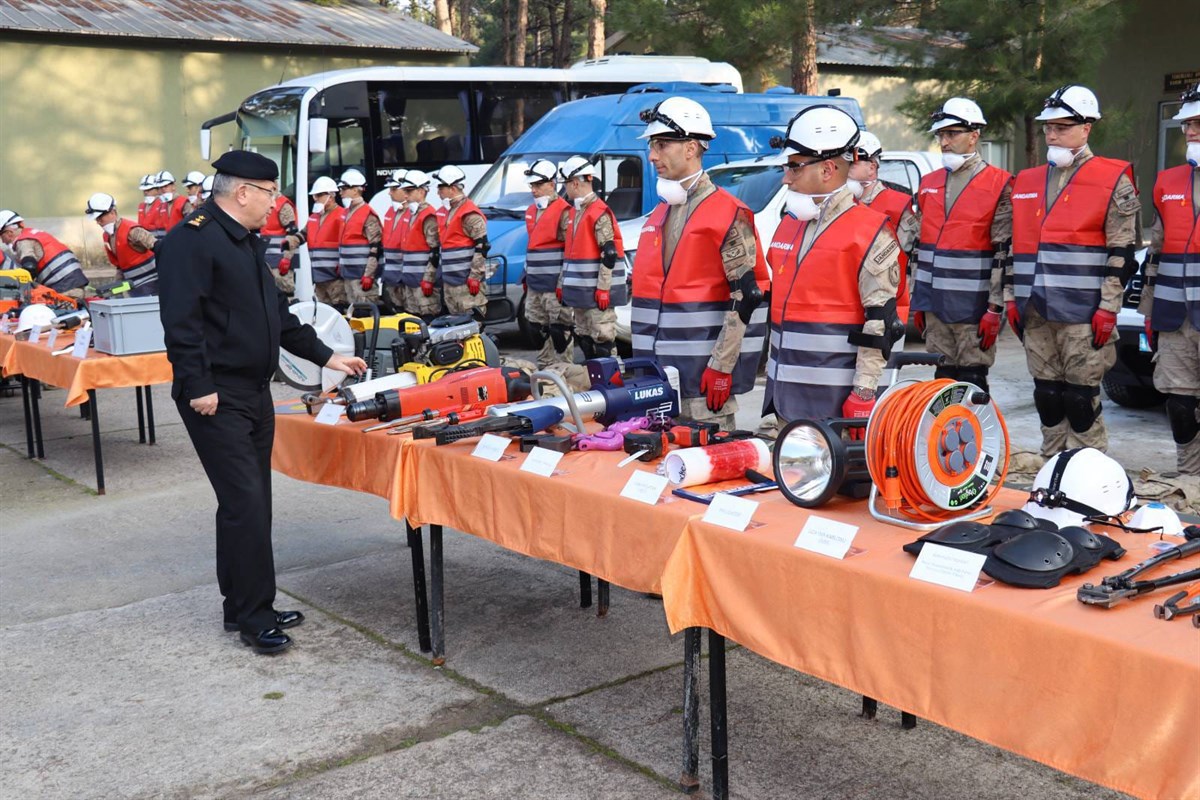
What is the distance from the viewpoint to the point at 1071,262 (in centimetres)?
642

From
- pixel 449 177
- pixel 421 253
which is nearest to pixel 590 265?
pixel 449 177

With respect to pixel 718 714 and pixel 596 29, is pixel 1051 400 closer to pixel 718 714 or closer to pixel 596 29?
pixel 718 714

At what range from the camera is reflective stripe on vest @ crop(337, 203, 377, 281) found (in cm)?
1286

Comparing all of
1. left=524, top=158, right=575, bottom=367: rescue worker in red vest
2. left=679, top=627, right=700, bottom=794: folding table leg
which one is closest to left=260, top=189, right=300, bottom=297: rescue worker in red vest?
left=524, top=158, right=575, bottom=367: rescue worker in red vest

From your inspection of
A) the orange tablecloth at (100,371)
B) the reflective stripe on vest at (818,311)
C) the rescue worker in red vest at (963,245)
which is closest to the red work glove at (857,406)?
the reflective stripe on vest at (818,311)

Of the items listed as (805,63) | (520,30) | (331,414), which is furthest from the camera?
(520,30)

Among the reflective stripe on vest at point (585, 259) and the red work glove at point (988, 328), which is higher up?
the reflective stripe on vest at point (585, 259)

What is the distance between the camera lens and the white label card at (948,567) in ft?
8.29

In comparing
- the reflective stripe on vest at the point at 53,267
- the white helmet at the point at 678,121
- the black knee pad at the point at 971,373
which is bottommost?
the black knee pad at the point at 971,373

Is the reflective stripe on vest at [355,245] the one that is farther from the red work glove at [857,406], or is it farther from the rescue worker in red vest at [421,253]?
the red work glove at [857,406]

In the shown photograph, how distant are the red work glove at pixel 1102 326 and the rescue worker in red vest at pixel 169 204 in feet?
37.5

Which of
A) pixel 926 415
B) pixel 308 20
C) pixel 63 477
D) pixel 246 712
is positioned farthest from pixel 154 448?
pixel 308 20

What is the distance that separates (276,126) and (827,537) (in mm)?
14093

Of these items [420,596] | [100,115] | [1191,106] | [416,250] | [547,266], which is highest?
[100,115]
